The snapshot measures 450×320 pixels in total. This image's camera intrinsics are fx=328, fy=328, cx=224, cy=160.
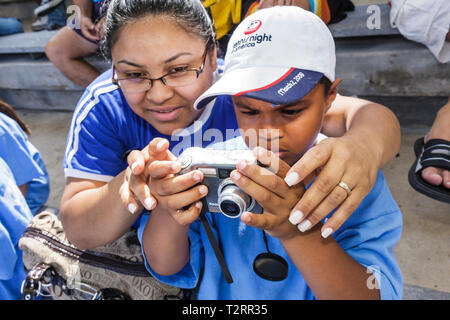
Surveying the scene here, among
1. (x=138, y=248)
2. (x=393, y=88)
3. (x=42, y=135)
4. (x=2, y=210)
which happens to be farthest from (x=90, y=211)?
(x=42, y=135)

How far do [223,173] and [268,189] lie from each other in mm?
99

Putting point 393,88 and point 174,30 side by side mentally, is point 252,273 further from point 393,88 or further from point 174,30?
point 393,88

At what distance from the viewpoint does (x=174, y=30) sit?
89 cm

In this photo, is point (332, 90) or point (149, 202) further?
point (332, 90)

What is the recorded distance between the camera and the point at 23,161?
1417mm

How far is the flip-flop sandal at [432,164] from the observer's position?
1.35 m

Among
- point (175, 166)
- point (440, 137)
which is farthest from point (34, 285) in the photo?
point (440, 137)

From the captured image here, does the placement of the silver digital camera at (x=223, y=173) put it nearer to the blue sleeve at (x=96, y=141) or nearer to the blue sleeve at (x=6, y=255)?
the blue sleeve at (x=96, y=141)

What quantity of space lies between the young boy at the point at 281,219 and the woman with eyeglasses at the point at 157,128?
1.9 inches

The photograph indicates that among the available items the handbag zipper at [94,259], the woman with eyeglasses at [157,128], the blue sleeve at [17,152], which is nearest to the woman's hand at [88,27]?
the blue sleeve at [17,152]

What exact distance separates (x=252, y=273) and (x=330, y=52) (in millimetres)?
608

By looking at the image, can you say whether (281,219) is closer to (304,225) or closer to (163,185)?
(304,225)

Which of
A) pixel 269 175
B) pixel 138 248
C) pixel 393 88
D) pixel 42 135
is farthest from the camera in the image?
pixel 42 135

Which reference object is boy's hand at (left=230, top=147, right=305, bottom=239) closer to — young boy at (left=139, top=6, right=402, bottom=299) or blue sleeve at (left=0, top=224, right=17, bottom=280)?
young boy at (left=139, top=6, right=402, bottom=299)
